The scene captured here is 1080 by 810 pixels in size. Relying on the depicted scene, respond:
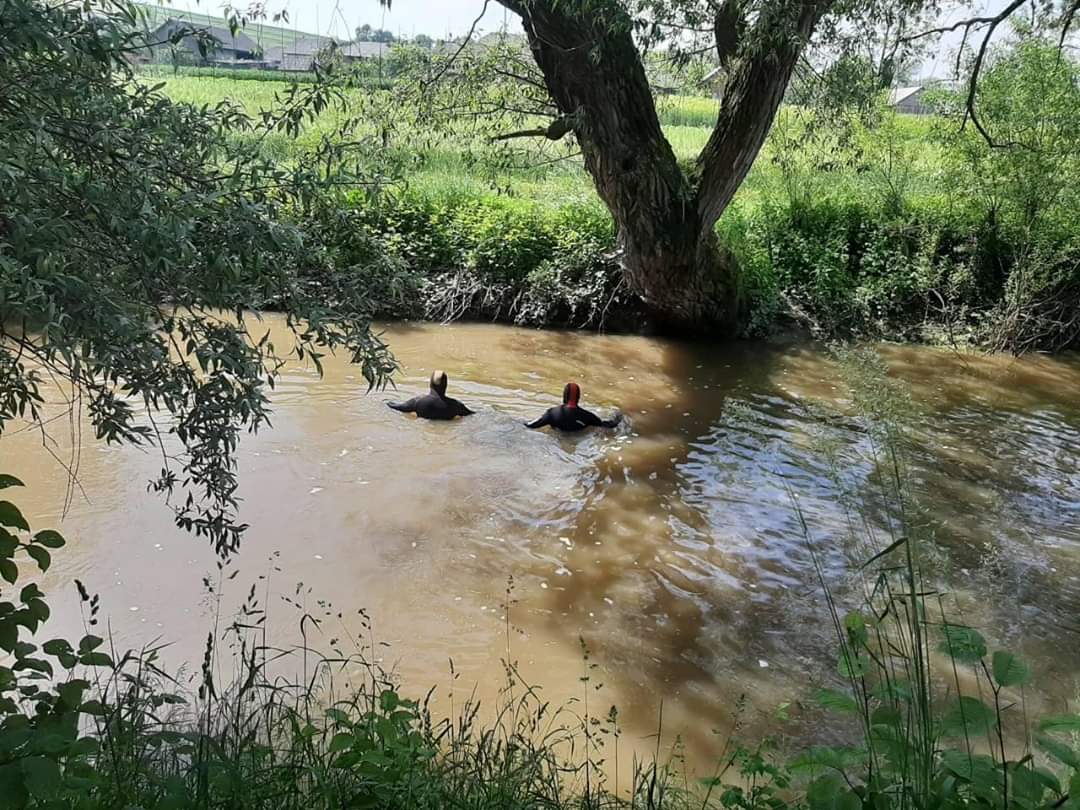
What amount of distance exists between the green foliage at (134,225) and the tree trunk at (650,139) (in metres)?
4.92

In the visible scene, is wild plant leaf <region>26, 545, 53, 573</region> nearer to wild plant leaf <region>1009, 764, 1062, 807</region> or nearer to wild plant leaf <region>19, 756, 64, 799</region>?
wild plant leaf <region>19, 756, 64, 799</region>

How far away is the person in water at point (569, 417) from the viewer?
823 centimetres

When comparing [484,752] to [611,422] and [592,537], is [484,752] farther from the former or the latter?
[611,422]

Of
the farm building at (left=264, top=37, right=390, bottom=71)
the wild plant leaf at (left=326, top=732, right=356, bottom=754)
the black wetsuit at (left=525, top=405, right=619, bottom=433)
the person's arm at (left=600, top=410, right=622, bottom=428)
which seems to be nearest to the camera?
the wild plant leaf at (left=326, top=732, right=356, bottom=754)

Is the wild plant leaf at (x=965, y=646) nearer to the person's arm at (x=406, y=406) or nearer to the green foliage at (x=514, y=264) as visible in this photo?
the person's arm at (x=406, y=406)

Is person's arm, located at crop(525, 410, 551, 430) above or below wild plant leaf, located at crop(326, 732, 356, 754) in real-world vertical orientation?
below

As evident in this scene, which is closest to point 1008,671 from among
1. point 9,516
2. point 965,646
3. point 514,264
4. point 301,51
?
point 965,646

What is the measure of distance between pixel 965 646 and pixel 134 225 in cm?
222

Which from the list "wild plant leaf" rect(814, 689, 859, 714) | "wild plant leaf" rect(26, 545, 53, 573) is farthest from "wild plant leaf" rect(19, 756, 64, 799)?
"wild plant leaf" rect(814, 689, 859, 714)

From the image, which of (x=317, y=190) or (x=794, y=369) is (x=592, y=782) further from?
(x=794, y=369)

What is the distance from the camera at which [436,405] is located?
8281mm

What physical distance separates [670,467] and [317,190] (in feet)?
17.8

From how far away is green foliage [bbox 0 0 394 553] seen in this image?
2.12 meters

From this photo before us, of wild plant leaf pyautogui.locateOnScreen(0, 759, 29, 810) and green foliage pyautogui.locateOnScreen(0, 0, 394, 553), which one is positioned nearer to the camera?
wild plant leaf pyautogui.locateOnScreen(0, 759, 29, 810)
